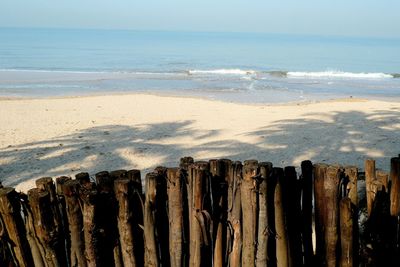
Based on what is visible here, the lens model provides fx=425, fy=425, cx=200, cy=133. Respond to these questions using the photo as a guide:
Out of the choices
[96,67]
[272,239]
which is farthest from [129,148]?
[96,67]

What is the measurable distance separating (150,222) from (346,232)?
1323 mm

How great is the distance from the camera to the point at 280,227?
9.43 ft

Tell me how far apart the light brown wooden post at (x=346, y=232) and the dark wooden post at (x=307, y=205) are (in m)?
0.22

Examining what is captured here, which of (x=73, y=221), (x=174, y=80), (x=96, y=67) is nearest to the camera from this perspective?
(x=73, y=221)

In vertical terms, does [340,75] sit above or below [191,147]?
above

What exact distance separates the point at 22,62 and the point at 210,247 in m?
39.3

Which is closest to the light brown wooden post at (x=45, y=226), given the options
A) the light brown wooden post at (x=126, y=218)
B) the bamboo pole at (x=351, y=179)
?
the light brown wooden post at (x=126, y=218)

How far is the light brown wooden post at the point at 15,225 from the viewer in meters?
2.73

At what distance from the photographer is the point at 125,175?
2.92 m

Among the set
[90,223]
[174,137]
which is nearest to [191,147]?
[174,137]

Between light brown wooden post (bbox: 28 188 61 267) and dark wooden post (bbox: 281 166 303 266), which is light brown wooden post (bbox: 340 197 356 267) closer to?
dark wooden post (bbox: 281 166 303 266)

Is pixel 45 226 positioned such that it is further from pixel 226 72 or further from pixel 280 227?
pixel 226 72

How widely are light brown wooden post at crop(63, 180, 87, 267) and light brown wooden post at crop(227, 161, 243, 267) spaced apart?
1.01 meters

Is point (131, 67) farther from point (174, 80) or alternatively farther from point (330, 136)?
point (330, 136)
